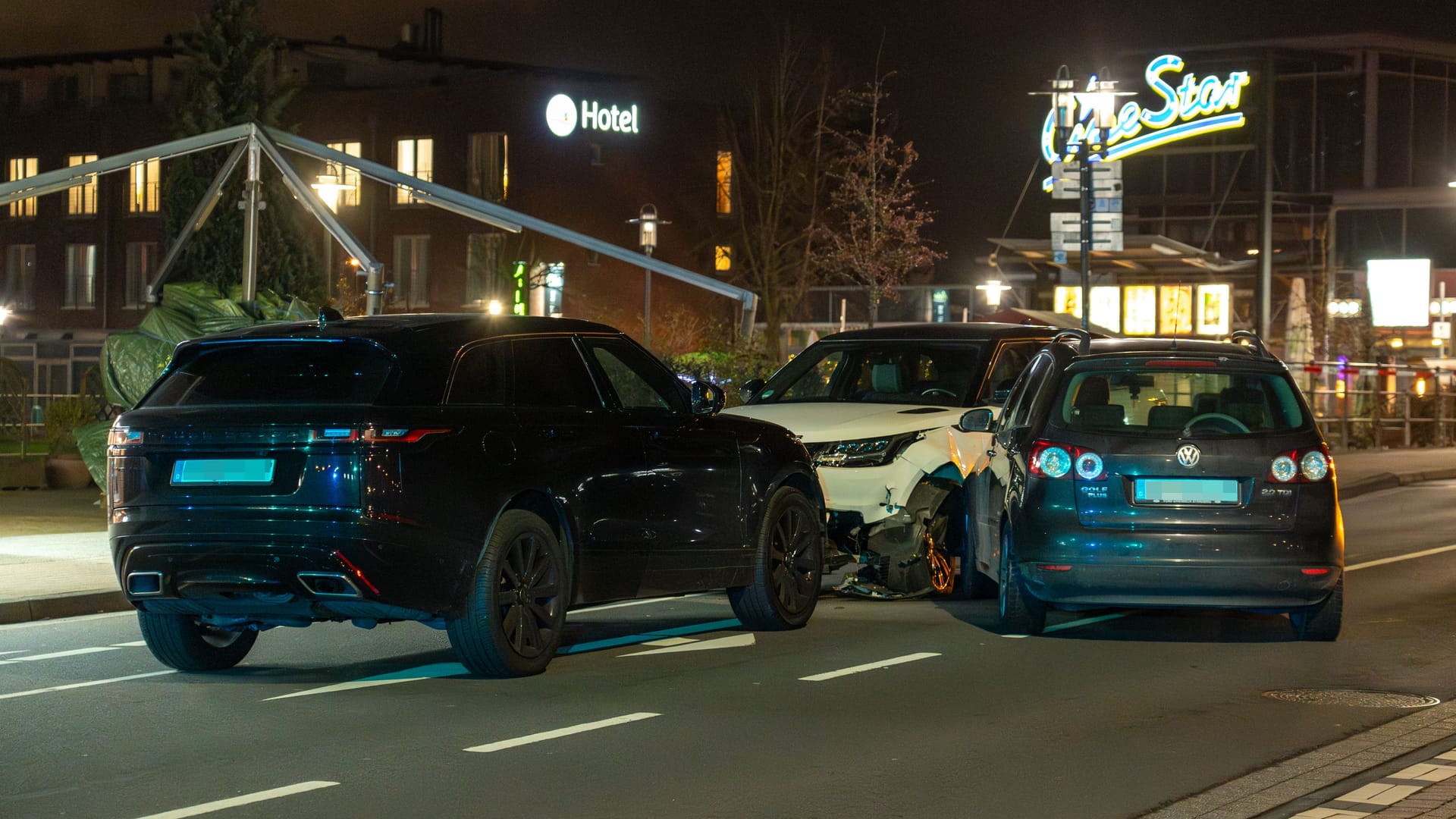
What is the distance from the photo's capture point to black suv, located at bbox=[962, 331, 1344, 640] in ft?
34.0

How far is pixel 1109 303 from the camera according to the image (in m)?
51.1

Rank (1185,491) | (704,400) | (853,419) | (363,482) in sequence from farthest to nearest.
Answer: (853,419), (704,400), (1185,491), (363,482)

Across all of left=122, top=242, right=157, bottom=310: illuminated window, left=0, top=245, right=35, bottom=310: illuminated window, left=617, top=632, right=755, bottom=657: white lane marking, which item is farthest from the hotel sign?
left=617, top=632, right=755, bottom=657: white lane marking

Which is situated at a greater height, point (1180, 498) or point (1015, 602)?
point (1180, 498)

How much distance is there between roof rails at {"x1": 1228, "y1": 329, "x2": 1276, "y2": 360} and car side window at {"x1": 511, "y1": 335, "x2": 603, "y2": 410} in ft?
12.7

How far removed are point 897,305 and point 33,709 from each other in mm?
56974

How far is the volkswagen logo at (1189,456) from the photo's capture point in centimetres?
1046

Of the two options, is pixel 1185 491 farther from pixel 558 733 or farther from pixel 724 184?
pixel 724 184

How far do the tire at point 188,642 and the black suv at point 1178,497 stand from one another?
171 inches

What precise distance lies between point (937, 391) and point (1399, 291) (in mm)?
51673

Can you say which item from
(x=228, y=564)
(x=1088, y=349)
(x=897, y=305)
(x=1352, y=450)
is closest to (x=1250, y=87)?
(x=897, y=305)

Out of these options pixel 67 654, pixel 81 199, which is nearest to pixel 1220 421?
pixel 67 654

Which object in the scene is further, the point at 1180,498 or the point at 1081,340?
the point at 1081,340

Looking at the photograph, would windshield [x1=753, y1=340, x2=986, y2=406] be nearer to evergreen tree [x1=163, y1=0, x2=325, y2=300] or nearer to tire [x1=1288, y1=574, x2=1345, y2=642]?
tire [x1=1288, y1=574, x2=1345, y2=642]
